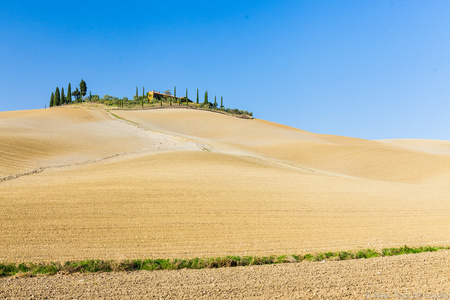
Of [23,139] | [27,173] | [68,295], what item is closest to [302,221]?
[68,295]

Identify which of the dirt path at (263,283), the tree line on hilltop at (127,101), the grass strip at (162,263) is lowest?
the grass strip at (162,263)

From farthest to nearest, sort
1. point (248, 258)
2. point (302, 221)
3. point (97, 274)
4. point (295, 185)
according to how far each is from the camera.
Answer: point (295, 185)
point (302, 221)
point (248, 258)
point (97, 274)

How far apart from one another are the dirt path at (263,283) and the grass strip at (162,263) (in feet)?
1.11

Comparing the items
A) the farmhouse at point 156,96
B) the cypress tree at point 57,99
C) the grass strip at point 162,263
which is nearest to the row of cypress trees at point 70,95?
the cypress tree at point 57,99

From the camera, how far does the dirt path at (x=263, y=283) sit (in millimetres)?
7211

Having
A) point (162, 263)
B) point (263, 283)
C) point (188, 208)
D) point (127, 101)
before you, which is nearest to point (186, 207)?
point (188, 208)

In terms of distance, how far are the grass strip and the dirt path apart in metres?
0.34

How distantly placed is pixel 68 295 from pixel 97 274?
1.37 metres

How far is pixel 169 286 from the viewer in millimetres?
7695

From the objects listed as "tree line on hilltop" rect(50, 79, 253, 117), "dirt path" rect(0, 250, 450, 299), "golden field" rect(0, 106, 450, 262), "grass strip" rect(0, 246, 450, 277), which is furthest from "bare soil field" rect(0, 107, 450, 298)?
"tree line on hilltop" rect(50, 79, 253, 117)

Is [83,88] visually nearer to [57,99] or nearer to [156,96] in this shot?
[57,99]

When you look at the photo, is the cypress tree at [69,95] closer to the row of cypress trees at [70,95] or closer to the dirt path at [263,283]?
the row of cypress trees at [70,95]

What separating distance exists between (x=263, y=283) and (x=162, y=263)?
2596 millimetres

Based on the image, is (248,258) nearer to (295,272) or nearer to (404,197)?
(295,272)
